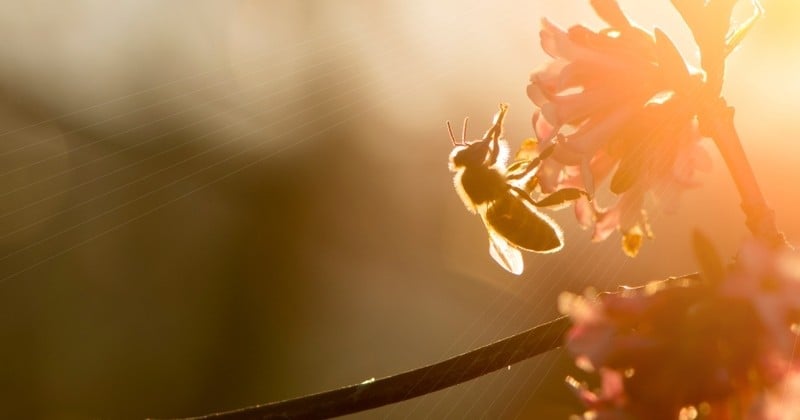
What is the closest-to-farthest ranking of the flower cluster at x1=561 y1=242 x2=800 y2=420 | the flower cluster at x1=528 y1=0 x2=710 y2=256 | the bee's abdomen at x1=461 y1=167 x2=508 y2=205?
the flower cluster at x1=561 y1=242 x2=800 y2=420, the flower cluster at x1=528 y1=0 x2=710 y2=256, the bee's abdomen at x1=461 y1=167 x2=508 y2=205

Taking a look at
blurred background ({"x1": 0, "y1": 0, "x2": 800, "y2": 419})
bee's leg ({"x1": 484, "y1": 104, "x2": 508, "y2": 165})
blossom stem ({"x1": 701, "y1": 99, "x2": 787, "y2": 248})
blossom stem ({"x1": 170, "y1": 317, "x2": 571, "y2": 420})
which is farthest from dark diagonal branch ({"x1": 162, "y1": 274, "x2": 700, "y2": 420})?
blurred background ({"x1": 0, "y1": 0, "x2": 800, "y2": 419})

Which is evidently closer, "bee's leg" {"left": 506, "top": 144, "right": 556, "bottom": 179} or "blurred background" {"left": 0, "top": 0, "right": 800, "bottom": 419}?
"bee's leg" {"left": 506, "top": 144, "right": 556, "bottom": 179}

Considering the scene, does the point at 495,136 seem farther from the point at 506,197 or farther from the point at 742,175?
the point at 742,175

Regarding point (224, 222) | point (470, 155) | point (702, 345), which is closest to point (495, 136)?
point (470, 155)

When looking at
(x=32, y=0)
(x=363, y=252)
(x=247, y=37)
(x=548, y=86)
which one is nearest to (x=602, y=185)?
(x=548, y=86)

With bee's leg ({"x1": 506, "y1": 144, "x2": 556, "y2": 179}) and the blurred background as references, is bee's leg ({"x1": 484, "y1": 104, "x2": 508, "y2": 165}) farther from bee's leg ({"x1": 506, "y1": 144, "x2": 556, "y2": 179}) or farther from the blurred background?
the blurred background

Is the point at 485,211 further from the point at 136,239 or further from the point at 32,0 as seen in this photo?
the point at 32,0
